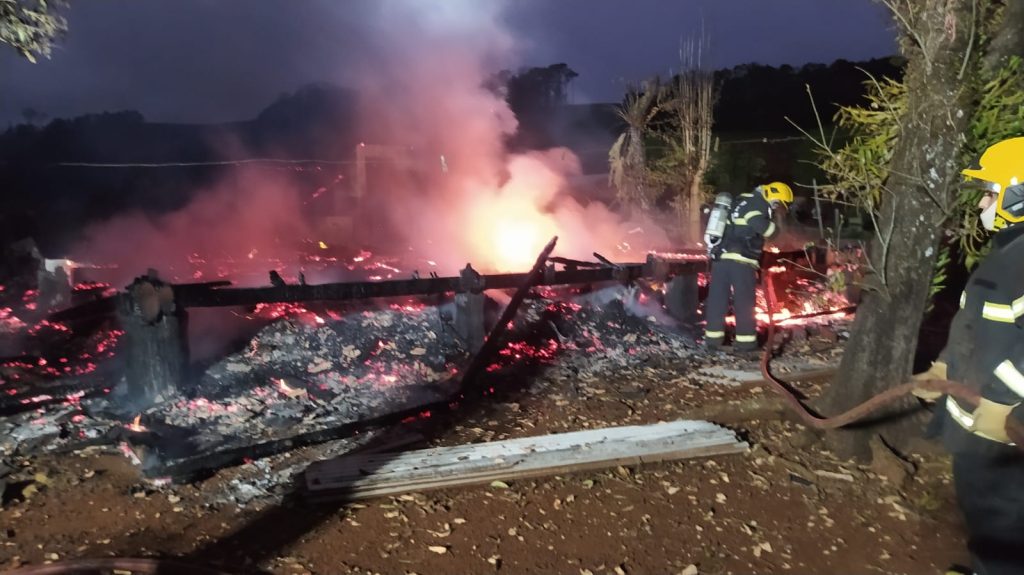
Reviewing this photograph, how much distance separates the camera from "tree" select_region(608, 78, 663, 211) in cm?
1559

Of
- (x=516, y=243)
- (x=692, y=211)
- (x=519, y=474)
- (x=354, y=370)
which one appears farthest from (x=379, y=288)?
(x=692, y=211)

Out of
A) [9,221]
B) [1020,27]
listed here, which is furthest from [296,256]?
[1020,27]

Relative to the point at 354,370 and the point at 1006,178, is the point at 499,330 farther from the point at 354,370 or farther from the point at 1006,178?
the point at 1006,178

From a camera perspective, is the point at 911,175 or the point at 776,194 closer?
the point at 911,175

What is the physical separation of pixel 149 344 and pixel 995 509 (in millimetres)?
6464

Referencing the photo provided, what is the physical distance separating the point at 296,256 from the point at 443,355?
20.0 feet

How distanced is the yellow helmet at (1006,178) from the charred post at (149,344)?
627 centimetres

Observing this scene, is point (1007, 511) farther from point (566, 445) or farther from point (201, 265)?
point (201, 265)

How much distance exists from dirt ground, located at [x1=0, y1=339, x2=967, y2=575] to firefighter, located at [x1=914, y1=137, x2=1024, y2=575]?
0.81 meters

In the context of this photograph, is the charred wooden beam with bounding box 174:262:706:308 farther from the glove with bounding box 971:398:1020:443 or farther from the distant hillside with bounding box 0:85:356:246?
the distant hillside with bounding box 0:85:356:246

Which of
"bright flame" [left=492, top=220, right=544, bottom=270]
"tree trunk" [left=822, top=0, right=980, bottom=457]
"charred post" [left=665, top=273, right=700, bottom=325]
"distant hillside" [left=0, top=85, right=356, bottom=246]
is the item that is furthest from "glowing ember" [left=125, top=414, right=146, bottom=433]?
"distant hillside" [left=0, top=85, right=356, bottom=246]

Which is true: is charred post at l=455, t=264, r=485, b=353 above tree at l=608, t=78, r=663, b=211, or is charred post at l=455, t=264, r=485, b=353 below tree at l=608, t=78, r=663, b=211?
below

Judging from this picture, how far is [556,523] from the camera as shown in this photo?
4277 millimetres

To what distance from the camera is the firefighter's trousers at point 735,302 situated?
27.1 ft
